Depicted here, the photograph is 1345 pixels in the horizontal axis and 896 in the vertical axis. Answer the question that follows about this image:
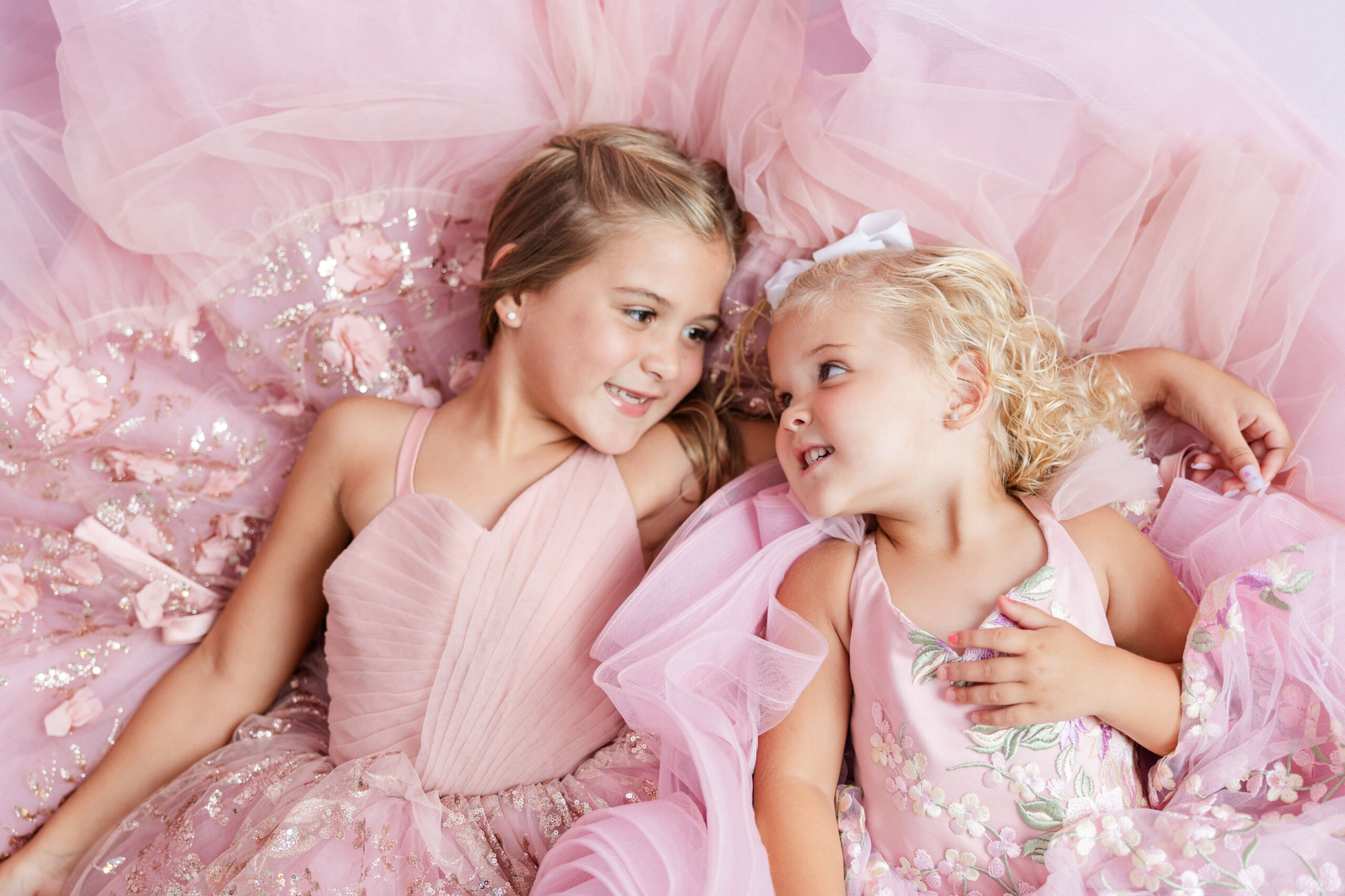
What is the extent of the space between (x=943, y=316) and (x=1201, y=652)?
59 centimetres

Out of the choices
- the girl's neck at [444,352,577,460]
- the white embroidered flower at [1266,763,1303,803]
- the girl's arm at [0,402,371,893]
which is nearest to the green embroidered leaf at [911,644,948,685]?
the white embroidered flower at [1266,763,1303,803]

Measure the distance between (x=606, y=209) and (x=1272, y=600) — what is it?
1.18 meters

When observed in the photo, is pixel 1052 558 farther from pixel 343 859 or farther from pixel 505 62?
pixel 505 62

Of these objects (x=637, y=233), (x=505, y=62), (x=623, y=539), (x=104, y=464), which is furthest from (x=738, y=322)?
(x=104, y=464)

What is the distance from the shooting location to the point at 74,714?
5.72 feet

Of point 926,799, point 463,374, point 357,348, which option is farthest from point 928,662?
point 357,348

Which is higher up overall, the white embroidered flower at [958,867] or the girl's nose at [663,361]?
the girl's nose at [663,361]

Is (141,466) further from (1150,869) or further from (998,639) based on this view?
(1150,869)

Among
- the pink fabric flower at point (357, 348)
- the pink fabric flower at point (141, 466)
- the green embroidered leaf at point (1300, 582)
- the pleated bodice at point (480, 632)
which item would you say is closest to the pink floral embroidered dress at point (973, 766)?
the green embroidered leaf at point (1300, 582)

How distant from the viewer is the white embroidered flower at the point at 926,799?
1332 millimetres

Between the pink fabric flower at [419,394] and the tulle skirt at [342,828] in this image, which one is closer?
the tulle skirt at [342,828]

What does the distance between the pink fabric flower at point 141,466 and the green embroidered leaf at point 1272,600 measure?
1.83 m

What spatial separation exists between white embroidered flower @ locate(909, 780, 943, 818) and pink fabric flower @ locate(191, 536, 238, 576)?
1358 mm

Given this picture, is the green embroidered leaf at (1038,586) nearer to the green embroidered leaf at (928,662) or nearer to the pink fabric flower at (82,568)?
the green embroidered leaf at (928,662)
